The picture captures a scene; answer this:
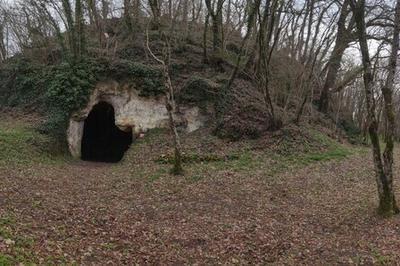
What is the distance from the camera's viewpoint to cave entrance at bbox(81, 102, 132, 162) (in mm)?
22281

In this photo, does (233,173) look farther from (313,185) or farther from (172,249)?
(172,249)

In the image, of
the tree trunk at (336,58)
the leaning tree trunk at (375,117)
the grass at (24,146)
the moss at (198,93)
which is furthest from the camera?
the tree trunk at (336,58)

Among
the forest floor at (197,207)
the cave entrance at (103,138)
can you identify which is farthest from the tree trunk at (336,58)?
the cave entrance at (103,138)

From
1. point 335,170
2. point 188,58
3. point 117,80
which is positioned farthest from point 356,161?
point 117,80

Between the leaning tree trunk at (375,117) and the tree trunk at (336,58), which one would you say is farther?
the tree trunk at (336,58)

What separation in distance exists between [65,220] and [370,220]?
6803mm

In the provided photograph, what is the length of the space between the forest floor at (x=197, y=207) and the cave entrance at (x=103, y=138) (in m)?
4.81

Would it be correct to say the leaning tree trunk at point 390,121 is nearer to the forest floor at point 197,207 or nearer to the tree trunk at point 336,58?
the forest floor at point 197,207

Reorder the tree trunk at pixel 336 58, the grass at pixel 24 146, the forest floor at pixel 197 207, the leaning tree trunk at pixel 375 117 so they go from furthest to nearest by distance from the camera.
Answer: the tree trunk at pixel 336 58, the grass at pixel 24 146, the leaning tree trunk at pixel 375 117, the forest floor at pixel 197 207

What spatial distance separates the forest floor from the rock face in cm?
199

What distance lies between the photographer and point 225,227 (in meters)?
9.42

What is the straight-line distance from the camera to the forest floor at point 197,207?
25.1ft

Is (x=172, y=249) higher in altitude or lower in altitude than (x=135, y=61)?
lower

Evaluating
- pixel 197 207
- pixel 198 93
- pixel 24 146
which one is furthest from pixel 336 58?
pixel 24 146
